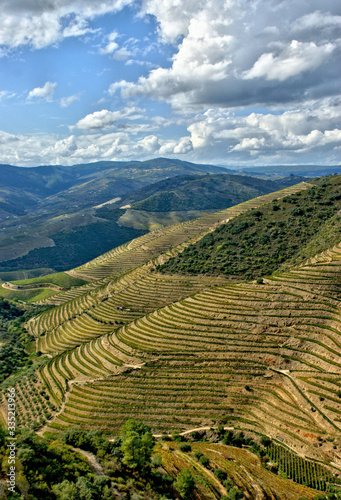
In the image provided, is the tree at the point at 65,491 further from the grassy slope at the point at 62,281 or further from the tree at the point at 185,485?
the grassy slope at the point at 62,281

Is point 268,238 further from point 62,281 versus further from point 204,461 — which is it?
point 62,281

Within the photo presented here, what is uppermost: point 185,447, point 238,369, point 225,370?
point 238,369

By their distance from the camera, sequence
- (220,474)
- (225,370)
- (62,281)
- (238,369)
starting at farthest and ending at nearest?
(62,281) < (225,370) < (238,369) < (220,474)

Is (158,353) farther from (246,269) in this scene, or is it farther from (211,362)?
(246,269)

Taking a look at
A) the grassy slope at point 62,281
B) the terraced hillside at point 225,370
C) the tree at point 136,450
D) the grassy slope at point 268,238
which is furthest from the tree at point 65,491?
the grassy slope at point 62,281

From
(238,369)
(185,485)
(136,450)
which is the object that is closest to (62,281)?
(238,369)
